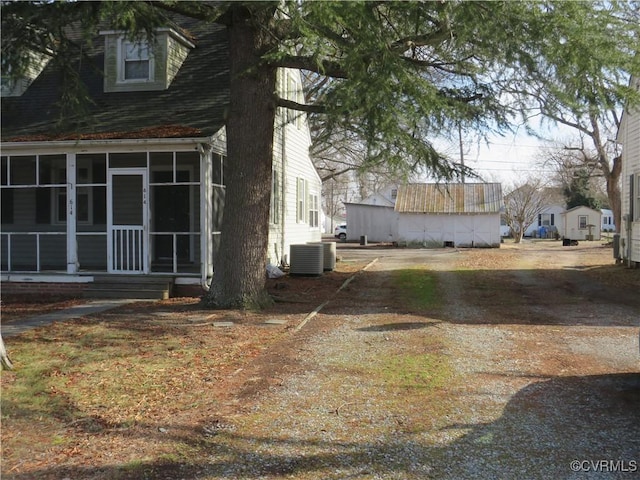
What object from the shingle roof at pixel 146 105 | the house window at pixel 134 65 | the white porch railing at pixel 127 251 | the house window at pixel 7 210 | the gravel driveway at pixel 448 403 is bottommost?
the gravel driveway at pixel 448 403

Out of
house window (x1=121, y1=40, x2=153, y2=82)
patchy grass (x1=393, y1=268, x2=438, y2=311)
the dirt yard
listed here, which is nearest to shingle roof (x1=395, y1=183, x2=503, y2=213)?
patchy grass (x1=393, y1=268, x2=438, y2=311)

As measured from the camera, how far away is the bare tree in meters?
39.8

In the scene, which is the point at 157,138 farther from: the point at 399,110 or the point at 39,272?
the point at 399,110

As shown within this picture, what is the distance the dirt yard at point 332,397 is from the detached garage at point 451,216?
82.7ft

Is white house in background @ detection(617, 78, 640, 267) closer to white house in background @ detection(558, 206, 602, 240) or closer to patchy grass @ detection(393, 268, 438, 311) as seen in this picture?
patchy grass @ detection(393, 268, 438, 311)

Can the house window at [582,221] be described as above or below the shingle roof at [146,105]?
below

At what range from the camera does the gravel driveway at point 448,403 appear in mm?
4047

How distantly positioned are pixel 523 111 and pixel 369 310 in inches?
174

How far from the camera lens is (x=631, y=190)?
56.4 ft

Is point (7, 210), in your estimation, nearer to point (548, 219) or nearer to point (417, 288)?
point (417, 288)

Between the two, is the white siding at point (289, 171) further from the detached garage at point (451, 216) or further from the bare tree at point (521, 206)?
the bare tree at point (521, 206)

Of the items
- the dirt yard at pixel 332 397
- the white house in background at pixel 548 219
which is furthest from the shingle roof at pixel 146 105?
the white house in background at pixel 548 219

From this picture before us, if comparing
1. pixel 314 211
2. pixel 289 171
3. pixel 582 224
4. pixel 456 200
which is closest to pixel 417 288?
pixel 289 171

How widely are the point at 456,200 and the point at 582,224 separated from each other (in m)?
17.8
